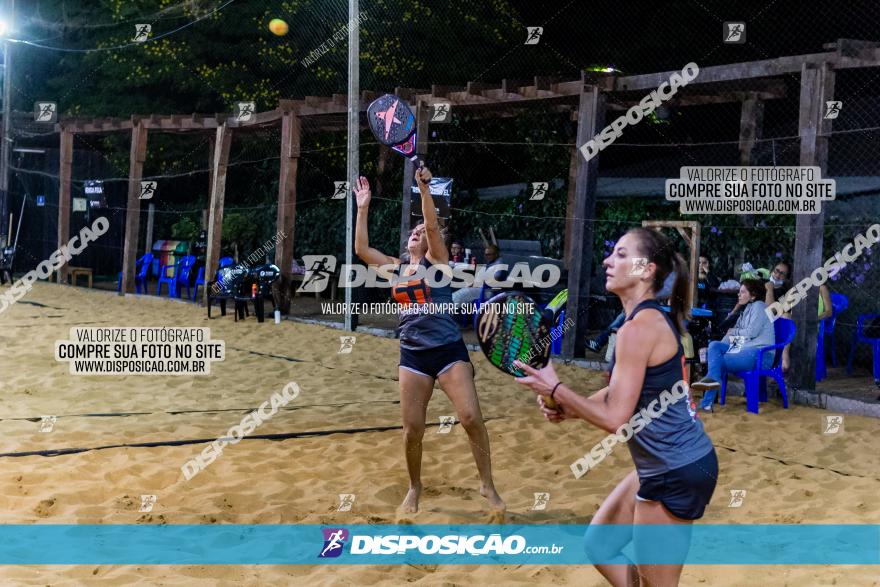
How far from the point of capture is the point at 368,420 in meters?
7.57

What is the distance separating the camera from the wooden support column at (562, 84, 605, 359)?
1093 cm

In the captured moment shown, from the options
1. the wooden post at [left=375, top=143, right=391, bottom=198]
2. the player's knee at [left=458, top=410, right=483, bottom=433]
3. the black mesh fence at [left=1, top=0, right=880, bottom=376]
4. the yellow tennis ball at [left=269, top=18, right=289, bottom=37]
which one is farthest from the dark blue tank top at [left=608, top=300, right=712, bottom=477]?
the yellow tennis ball at [left=269, top=18, right=289, bottom=37]

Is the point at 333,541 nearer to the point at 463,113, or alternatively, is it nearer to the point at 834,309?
the point at 834,309

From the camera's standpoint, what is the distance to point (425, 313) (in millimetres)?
5094

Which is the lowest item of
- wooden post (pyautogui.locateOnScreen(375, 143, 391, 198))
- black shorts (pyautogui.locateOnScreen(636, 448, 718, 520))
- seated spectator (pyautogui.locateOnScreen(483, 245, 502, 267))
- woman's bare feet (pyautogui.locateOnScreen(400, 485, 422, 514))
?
woman's bare feet (pyautogui.locateOnScreen(400, 485, 422, 514))

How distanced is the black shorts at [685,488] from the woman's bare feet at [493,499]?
7.38ft

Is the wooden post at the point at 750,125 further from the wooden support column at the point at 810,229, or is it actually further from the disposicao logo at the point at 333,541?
the disposicao logo at the point at 333,541

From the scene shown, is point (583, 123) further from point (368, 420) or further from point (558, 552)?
point (558, 552)

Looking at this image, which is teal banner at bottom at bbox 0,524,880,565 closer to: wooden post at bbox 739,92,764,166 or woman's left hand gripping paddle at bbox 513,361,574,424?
woman's left hand gripping paddle at bbox 513,361,574,424

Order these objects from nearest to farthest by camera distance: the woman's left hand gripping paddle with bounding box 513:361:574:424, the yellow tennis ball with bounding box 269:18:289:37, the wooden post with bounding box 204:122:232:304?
the woman's left hand gripping paddle with bounding box 513:361:574:424, the wooden post with bounding box 204:122:232:304, the yellow tennis ball with bounding box 269:18:289:37

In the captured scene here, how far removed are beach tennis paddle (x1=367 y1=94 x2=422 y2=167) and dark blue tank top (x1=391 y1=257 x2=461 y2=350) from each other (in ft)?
2.80

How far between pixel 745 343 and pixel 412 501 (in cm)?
432

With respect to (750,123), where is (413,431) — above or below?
below

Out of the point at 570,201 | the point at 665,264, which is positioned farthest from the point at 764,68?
the point at 665,264
